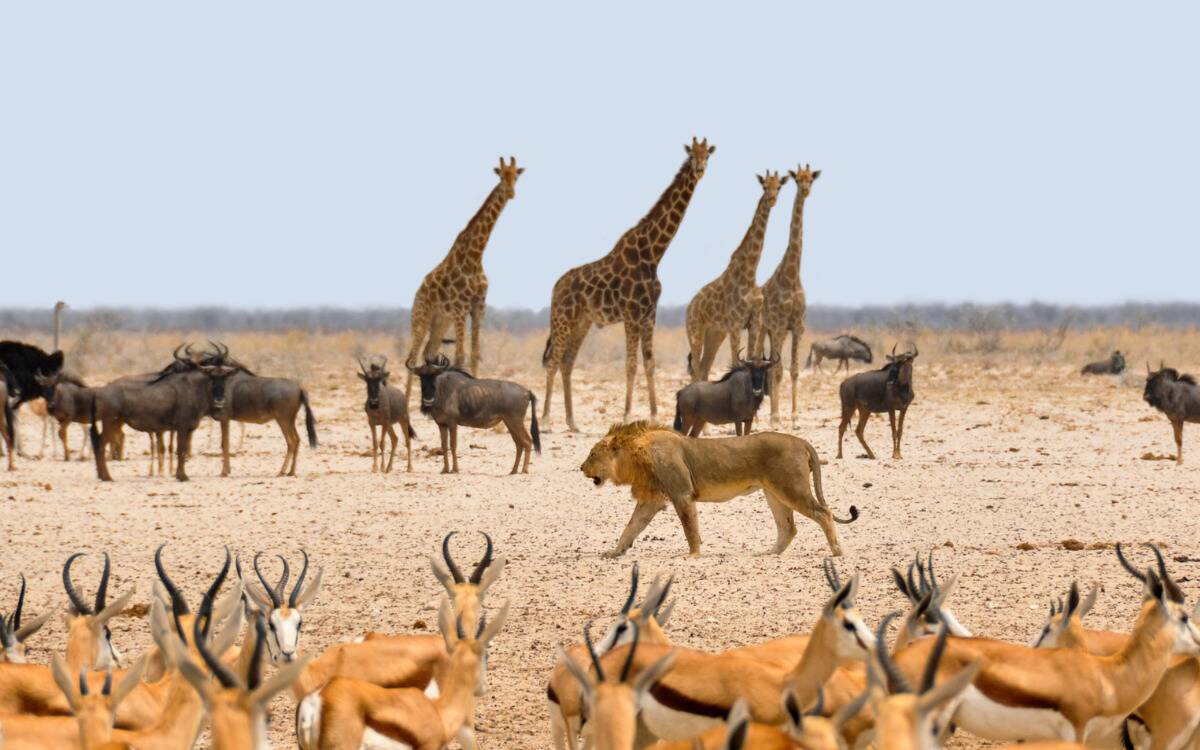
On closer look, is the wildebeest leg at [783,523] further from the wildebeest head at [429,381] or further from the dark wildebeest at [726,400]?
the wildebeest head at [429,381]

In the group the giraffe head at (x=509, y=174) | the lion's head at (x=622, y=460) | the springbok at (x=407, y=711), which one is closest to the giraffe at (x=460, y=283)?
the giraffe head at (x=509, y=174)

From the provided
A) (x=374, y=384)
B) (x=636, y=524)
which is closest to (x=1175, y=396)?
(x=374, y=384)

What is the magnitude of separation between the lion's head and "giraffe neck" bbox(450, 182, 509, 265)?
45.1 ft

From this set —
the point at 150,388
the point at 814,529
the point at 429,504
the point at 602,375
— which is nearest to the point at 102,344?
the point at 602,375

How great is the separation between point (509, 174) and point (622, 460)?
1446 cm

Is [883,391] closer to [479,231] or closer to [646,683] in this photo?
[479,231]

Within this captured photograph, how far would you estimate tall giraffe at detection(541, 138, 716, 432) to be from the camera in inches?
1040

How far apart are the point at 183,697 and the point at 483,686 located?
1456mm

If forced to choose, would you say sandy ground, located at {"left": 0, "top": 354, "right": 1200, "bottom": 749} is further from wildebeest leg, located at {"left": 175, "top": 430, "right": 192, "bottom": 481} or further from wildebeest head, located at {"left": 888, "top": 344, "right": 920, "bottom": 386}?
wildebeest head, located at {"left": 888, "top": 344, "right": 920, "bottom": 386}

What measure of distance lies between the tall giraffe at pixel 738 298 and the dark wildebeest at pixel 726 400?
4973 mm

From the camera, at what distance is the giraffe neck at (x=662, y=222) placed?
26.5 m

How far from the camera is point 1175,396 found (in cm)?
2091

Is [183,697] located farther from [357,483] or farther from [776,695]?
[357,483]

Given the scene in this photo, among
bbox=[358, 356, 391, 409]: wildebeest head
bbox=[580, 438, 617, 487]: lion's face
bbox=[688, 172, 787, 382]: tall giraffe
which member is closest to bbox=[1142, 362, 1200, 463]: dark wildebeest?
bbox=[688, 172, 787, 382]: tall giraffe
